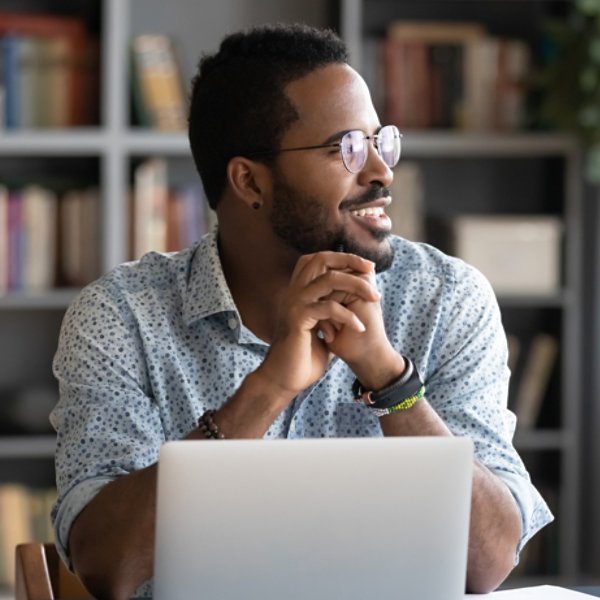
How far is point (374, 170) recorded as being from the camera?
5.72 feet

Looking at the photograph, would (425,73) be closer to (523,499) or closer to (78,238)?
(78,238)

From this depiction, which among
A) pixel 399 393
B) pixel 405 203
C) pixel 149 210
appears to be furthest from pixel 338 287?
pixel 405 203

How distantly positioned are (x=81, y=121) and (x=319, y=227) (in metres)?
1.86

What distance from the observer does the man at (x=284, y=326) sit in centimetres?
154

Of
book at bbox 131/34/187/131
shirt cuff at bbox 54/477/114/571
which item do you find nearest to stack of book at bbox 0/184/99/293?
book at bbox 131/34/187/131

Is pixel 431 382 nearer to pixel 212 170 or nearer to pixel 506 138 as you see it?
pixel 212 170

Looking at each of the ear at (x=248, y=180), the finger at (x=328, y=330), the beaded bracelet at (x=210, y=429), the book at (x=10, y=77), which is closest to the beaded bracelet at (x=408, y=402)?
the finger at (x=328, y=330)

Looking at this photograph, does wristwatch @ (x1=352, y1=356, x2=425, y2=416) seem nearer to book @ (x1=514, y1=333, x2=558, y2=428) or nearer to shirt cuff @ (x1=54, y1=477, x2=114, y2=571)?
shirt cuff @ (x1=54, y1=477, x2=114, y2=571)

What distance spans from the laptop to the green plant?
229 cm

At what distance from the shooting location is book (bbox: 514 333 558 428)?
3652 mm

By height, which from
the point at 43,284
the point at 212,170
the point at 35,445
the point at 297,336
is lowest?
the point at 35,445

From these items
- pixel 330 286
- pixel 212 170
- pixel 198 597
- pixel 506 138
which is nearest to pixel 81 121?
pixel 506 138

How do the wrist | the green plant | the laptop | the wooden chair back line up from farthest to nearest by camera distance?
the green plant → the wrist → the wooden chair back → the laptop

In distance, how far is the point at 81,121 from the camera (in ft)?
11.5
